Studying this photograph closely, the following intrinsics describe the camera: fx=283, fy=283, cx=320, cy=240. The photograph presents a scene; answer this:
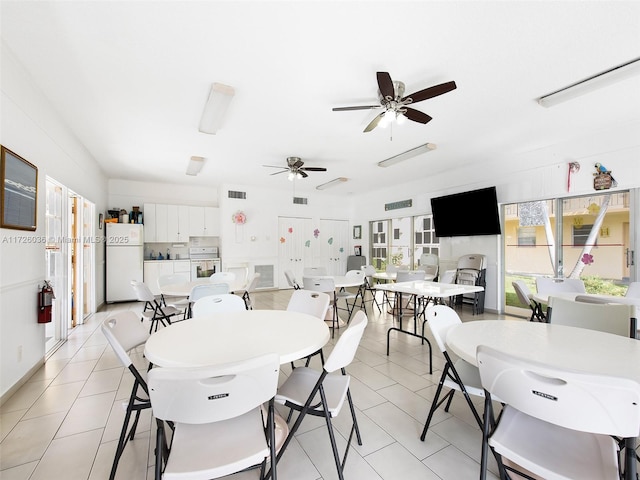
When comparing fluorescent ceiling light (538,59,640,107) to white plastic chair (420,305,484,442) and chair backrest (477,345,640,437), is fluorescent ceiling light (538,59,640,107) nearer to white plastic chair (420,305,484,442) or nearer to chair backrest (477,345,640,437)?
white plastic chair (420,305,484,442)

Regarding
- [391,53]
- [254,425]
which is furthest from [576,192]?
[254,425]

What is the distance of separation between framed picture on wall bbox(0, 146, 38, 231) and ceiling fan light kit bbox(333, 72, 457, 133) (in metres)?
2.92

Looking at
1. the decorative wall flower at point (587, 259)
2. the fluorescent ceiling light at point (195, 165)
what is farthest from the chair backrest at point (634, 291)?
the fluorescent ceiling light at point (195, 165)

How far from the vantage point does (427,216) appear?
7195 mm

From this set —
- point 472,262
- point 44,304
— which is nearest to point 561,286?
point 472,262

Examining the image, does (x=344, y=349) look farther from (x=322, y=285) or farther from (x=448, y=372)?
(x=322, y=285)

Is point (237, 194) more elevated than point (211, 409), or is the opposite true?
point (237, 194)

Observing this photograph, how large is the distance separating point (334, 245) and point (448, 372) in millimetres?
7583

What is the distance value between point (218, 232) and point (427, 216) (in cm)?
569

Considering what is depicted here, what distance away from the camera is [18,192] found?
257 centimetres

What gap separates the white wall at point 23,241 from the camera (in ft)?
7.88

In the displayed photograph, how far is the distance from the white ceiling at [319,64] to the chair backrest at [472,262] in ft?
7.39

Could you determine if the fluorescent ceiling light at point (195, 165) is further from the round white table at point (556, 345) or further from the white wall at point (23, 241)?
the round white table at point (556, 345)

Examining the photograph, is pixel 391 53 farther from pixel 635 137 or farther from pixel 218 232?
pixel 218 232
